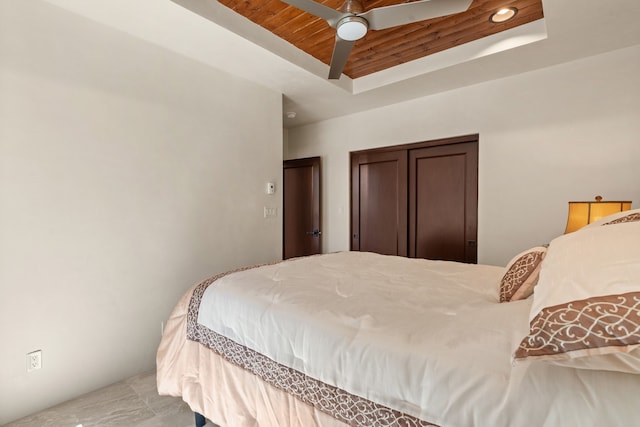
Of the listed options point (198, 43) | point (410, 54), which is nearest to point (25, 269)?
point (198, 43)

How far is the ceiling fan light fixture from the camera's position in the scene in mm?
1667

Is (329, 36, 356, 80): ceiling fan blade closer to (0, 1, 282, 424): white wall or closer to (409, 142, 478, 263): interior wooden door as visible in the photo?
(0, 1, 282, 424): white wall

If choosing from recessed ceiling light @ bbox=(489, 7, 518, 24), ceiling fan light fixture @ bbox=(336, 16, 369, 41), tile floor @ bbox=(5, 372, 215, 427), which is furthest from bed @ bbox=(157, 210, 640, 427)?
recessed ceiling light @ bbox=(489, 7, 518, 24)

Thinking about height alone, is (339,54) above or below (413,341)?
above

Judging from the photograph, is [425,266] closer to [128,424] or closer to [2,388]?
[128,424]

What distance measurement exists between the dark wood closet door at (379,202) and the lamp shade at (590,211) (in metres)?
1.74

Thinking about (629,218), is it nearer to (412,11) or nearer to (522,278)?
(522,278)

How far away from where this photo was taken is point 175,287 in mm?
2459

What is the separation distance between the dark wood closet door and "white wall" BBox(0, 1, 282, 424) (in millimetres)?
1939

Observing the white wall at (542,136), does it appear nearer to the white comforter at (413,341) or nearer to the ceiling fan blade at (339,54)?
the white comforter at (413,341)

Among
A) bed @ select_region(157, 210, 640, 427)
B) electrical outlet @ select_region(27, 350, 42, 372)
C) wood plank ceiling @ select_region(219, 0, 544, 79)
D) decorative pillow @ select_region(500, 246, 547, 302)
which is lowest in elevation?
electrical outlet @ select_region(27, 350, 42, 372)

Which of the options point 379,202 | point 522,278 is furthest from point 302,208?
point 522,278

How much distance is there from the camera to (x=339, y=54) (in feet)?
6.67

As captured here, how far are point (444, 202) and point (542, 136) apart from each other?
111cm
